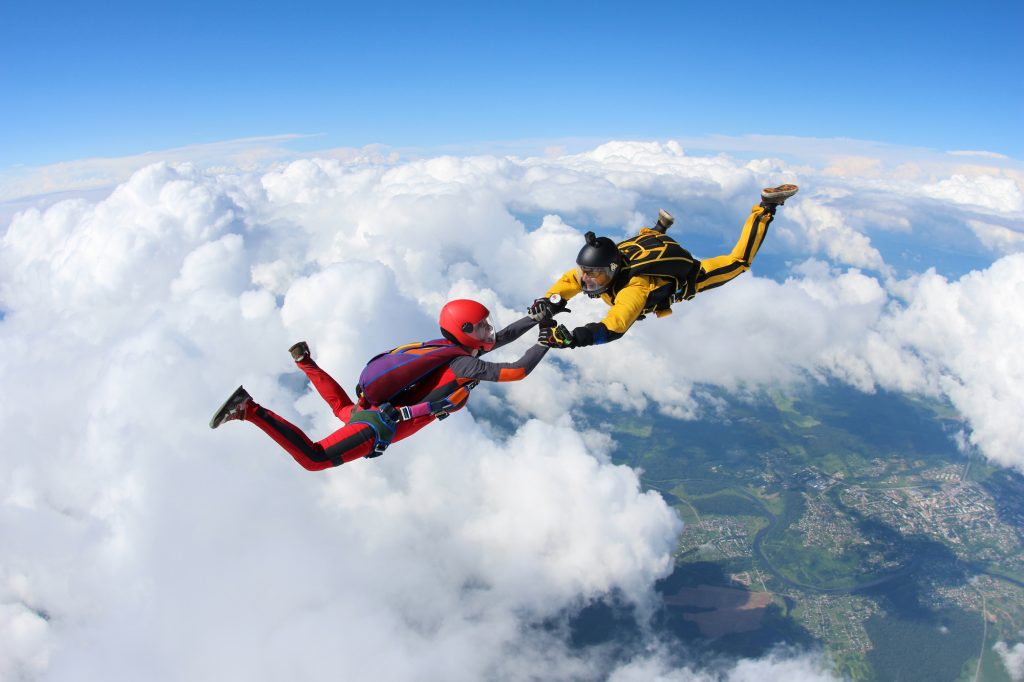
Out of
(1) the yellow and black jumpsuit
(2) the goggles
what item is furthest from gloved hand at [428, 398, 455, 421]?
(2) the goggles

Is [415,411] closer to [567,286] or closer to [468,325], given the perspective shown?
[468,325]

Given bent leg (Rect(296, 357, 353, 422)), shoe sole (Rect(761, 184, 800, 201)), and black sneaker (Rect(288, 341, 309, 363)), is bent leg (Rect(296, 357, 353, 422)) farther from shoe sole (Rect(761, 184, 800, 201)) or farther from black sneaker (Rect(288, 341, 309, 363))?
shoe sole (Rect(761, 184, 800, 201))

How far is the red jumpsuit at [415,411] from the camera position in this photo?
6047 mm

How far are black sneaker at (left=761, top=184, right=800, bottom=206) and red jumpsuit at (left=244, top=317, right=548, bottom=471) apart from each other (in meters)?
5.09

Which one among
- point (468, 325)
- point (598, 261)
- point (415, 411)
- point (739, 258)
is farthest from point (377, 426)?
point (739, 258)

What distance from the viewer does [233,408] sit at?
6109 mm

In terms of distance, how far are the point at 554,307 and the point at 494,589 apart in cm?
18407

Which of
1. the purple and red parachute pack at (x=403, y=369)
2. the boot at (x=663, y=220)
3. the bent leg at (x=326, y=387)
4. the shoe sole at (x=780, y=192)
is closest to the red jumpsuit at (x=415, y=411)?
the purple and red parachute pack at (x=403, y=369)

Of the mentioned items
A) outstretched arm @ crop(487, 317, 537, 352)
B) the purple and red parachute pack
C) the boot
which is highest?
the boot

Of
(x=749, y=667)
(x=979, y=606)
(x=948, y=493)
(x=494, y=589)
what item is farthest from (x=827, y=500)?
(x=494, y=589)

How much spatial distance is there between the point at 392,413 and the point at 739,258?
6.51m

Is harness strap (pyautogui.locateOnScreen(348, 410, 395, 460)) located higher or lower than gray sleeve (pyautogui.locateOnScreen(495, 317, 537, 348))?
lower

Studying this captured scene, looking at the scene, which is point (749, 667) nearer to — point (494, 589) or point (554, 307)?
point (494, 589)

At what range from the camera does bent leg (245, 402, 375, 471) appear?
637 cm
